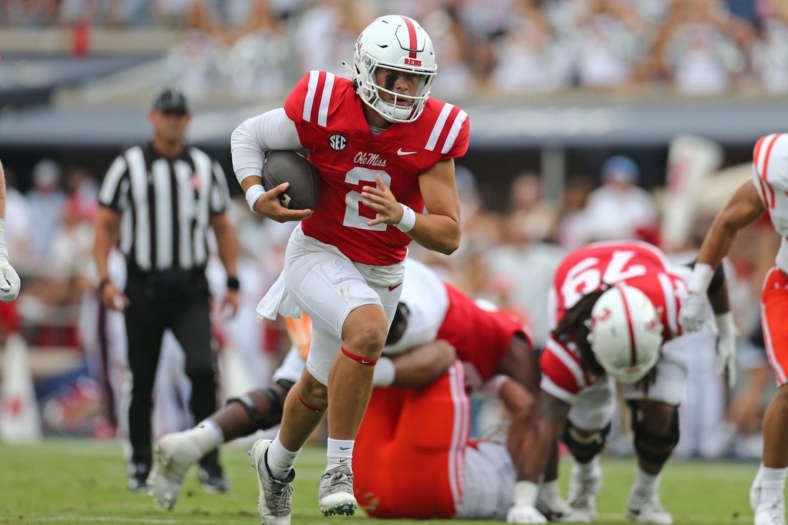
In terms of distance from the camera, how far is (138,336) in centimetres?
751

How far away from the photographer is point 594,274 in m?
6.57

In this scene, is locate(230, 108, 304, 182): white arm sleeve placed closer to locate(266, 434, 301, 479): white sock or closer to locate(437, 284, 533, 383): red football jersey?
locate(266, 434, 301, 479): white sock

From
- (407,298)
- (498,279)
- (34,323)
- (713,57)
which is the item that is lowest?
(34,323)

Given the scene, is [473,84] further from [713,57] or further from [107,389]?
[107,389]

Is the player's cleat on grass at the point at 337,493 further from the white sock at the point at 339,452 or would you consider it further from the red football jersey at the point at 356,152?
the red football jersey at the point at 356,152

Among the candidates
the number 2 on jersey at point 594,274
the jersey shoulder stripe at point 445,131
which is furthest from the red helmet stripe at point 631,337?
the jersey shoulder stripe at point 445,131

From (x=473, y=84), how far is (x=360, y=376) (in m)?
9.91

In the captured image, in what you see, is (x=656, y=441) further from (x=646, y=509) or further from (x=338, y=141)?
(x=338, y=141)

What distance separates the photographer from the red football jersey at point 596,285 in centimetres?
620

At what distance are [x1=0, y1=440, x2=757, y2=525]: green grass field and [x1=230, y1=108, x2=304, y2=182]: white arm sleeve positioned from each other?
1466mm

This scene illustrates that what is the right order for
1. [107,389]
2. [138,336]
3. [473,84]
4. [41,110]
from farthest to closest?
[41,110] → [473,84] → [107,389] → [138,336]

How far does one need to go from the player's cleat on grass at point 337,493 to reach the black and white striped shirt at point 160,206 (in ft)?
9.10

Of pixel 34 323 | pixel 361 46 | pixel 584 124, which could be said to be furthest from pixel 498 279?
pixel 361 46

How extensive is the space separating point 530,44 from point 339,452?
972cm
